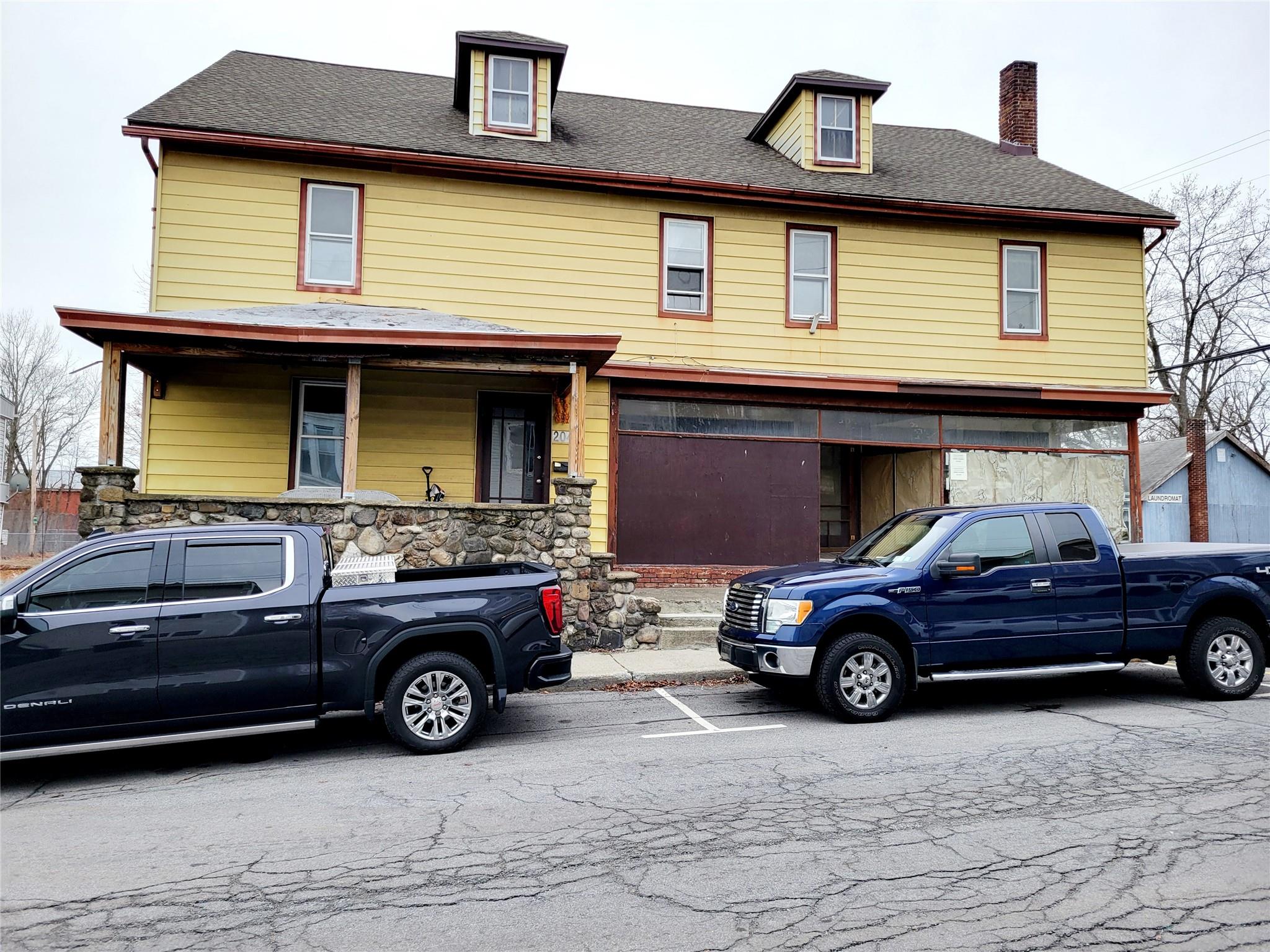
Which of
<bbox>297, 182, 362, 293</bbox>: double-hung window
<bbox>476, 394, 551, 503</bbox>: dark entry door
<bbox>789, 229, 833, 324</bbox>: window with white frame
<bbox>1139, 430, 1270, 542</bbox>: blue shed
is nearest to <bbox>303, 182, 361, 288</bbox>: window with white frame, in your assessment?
<bbox>297, 182, 362, 293</bbox>: double-hung window

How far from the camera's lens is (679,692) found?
9070 mm

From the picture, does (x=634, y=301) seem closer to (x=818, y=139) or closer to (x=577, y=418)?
(x=577, y=418)

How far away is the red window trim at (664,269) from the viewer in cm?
1475

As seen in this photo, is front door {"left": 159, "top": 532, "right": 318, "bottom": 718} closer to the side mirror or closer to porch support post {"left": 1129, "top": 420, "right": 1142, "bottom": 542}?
the side mirror

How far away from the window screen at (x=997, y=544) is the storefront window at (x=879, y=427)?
694 centimetres

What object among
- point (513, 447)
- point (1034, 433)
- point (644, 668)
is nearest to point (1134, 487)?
point (1034, 433)

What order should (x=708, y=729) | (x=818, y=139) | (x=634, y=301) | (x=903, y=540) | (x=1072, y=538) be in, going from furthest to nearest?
(x=818, y=139), (x=634, y=301), (x=903, y=540), (x=1072, y=538), (x=708, y=729)

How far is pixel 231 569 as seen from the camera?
6562 mm

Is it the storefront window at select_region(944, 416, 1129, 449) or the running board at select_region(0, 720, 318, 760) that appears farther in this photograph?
the storefront window at select_region(944, 416, 1129, 449)

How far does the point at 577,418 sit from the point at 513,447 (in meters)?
2.96

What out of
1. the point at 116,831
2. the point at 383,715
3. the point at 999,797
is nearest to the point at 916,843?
the point at 999,797

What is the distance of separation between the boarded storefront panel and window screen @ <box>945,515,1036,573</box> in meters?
7.35

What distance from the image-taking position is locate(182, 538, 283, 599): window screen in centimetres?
647

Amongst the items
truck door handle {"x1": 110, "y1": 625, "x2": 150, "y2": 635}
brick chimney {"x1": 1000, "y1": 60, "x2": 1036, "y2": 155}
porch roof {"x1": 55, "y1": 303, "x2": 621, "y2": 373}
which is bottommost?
truck door handle {"x1": 110, "y1": 625, "x2": 150, "y2": 635}
